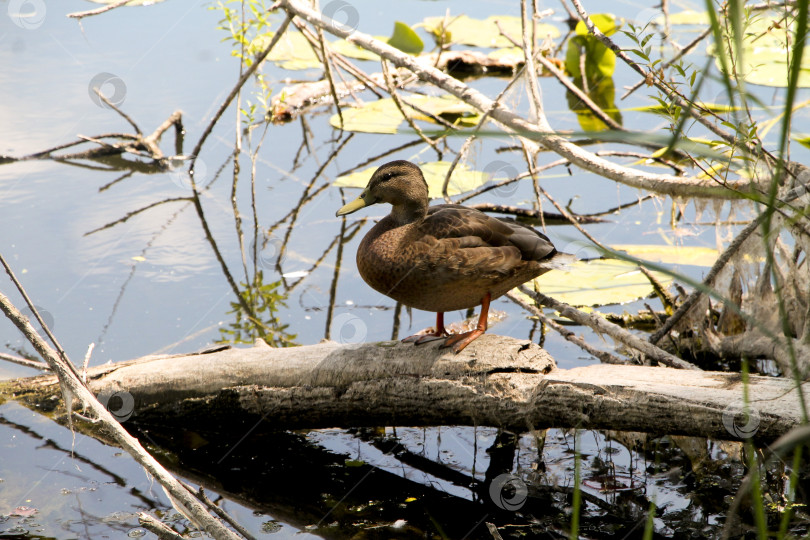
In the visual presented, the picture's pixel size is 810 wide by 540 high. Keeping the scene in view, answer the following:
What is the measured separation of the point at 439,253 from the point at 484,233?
0.85 ft

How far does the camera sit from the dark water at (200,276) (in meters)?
2.78

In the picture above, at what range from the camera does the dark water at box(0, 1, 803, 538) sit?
278 cm

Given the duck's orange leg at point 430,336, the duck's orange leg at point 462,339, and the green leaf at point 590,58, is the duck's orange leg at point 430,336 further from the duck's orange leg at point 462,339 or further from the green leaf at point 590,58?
the green leaf at point 590,58

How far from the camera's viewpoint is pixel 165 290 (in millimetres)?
4234

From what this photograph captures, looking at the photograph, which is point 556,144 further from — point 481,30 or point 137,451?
point 481,30

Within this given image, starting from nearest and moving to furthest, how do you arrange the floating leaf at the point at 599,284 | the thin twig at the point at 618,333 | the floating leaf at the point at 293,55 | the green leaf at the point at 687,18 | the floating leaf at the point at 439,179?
the thin twig at the point at 618,333, the floating leaf at the point at 599,284, the floating leaf at the point at 439,179, the floating leaf at the point at 293,55, the green leaf at the point at 687,18

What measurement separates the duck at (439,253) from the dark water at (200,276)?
650 millimetres

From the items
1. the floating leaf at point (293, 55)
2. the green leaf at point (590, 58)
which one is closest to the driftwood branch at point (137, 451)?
the green leaf at point (590, 58)

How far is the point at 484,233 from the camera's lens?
9.79 feet

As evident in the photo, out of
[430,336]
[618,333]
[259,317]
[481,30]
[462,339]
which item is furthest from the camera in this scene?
[481,30]

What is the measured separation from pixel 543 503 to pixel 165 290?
246 cm

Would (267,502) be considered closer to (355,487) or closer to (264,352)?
(355,487)

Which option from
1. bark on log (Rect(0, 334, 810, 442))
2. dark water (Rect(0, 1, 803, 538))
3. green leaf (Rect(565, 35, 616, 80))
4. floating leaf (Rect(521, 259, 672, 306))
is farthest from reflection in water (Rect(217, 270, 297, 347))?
green leaf (Rect(565, 35, 616, 80))

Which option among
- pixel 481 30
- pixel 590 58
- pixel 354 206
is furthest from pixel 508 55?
pixel 354 206
